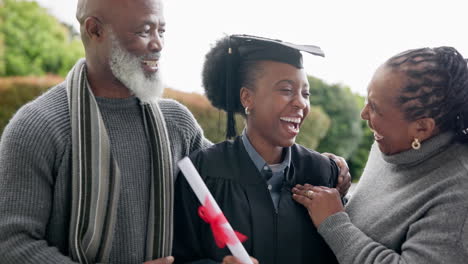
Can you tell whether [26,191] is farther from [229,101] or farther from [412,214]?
[412,214]

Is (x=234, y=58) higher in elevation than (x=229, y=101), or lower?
higher

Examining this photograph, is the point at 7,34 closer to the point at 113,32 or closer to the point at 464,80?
the point at 113,32

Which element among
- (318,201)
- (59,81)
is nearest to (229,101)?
(318,201)

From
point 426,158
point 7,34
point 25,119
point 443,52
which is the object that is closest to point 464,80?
point 443,52

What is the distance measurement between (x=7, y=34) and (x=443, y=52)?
22.7ft

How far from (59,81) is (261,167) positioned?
3129 mm

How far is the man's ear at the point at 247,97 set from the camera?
75.0 inches

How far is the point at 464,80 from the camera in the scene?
163 cm

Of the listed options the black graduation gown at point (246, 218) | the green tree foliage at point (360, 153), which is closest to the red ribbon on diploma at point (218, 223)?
the black graduation gown at point (246, 218)

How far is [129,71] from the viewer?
1.76 metres

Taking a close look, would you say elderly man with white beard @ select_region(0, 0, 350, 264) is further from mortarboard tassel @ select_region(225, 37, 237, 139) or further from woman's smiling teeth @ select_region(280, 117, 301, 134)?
woman's smiling teeth @ select_region(280, 117, 301, 134)

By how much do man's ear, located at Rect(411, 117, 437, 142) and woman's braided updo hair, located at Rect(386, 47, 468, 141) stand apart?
0.6 inches

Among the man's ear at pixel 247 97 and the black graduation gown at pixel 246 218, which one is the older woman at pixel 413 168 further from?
the man's ear at pixel 247 97

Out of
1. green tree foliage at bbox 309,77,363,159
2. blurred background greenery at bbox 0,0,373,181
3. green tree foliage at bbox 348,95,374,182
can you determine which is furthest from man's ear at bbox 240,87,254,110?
green tree foliage at bbox 348,95,374,182
